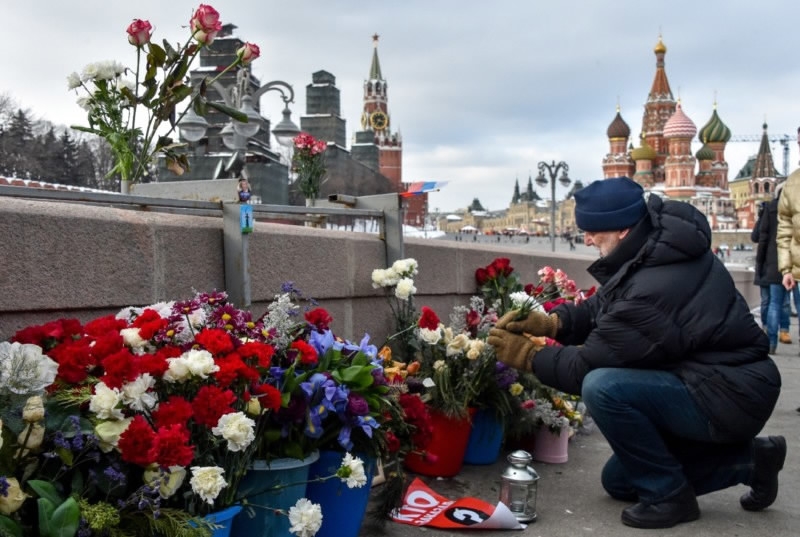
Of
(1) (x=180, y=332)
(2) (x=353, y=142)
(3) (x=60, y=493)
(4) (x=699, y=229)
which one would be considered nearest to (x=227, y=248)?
(1) (x=180, y=332)

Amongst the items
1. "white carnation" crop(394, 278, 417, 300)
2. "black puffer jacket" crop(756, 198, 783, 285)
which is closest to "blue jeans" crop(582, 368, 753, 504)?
"white carnation" crop(394, 278, 417, 300)

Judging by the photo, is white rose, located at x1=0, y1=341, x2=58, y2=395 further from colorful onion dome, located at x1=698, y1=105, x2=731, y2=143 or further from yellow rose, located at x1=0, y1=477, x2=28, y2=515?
colorful onion dome, located at x1=698, y1=105, x2=731, y2=143

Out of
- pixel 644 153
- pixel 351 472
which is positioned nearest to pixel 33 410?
pixel 351 472

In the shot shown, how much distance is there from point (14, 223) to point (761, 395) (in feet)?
9.65

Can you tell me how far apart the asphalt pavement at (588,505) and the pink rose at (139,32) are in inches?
112

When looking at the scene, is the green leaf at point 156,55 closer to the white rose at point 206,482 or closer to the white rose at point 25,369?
the white rose at point 25,369

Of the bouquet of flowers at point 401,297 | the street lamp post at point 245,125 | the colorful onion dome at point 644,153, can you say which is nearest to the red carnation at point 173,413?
the bouquet of flowers at point 401,297

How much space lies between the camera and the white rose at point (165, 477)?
2207 millimetres

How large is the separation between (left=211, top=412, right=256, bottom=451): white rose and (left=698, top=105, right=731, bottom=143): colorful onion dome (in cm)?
9932

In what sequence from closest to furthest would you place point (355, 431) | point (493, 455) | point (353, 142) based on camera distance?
point (355, 431) → point (493, 455) → point (353, 142)

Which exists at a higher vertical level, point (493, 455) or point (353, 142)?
point (353, 142)

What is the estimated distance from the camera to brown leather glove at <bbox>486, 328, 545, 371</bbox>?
366cm

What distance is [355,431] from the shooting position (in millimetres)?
2977

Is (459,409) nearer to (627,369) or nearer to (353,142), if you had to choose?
(627,369)
